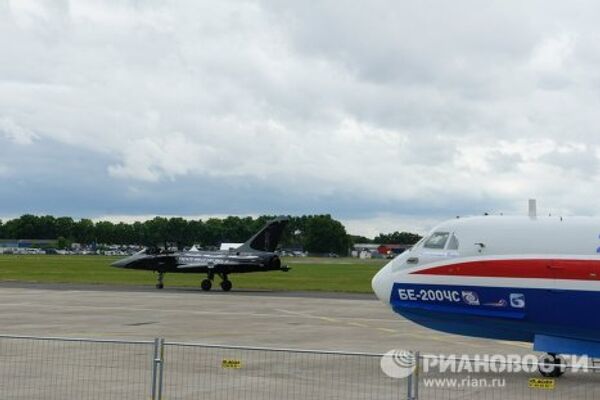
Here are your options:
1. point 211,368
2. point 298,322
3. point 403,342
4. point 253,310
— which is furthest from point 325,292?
point 211,368

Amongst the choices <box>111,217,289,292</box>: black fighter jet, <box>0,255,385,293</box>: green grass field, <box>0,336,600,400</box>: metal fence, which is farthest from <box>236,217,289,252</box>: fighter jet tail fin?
<box>0,336,600,400</box>: metal fence

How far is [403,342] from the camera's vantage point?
76.4ft

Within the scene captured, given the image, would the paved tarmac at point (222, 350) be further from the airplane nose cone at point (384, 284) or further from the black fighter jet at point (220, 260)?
the black fighter jet at point (220, 260)

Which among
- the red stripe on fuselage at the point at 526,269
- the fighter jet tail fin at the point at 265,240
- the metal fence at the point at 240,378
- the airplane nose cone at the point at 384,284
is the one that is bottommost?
the metal fence at the point at 240,378

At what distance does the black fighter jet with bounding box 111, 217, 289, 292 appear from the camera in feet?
158

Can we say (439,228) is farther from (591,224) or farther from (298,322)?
(298,322)

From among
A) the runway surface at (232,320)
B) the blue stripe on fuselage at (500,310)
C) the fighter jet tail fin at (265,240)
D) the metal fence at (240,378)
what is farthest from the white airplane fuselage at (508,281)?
the fighter jet tail fin at (265,240)

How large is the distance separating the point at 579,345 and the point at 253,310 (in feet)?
64.4

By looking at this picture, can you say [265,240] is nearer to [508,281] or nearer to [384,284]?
[384,284]

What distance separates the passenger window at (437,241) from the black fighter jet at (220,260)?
104ft

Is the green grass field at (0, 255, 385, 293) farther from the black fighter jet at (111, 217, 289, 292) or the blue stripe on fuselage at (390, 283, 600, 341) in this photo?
the blue stripe on fuselage at (390, 283, 600, 341)

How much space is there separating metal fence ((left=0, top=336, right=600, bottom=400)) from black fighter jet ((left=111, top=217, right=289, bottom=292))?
93.8 feet

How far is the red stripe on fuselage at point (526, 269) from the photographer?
15.0 m

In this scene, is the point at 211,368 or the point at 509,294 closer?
the point at 509,294
